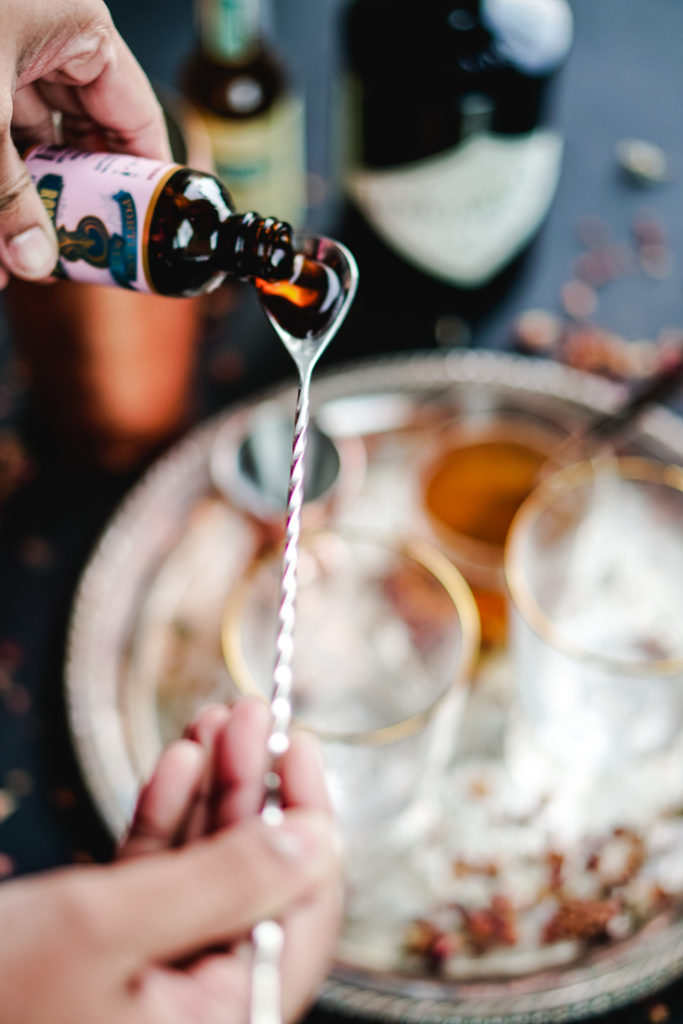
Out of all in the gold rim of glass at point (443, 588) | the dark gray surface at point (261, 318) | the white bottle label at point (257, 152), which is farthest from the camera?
the white bottle label at point (257, 152)

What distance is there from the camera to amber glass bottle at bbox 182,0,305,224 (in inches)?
27.9

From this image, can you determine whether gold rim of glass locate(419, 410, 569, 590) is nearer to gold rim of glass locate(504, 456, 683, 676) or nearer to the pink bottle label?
gold rim of glass locate(504, 456, 683, 676)

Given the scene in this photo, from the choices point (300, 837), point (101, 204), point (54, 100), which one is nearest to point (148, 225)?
point (101, 204)

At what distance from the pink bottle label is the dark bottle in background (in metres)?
0.34

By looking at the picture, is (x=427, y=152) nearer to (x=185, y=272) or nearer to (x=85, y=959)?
(x=185, y=272)

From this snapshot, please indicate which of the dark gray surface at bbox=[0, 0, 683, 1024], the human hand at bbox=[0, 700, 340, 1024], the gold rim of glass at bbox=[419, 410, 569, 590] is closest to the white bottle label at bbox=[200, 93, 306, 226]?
the dark gray surface at bbox=[0, 0, 683, 1024]

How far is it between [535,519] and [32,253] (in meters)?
0.32

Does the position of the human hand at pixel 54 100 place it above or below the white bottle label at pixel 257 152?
above

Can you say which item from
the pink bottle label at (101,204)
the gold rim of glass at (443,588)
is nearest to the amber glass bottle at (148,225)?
the pink bottle label at (101,204)

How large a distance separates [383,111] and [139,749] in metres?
0.46

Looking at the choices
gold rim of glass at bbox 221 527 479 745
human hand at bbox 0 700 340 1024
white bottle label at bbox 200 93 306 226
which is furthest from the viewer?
white bottle label at bbox 200 93 306 226

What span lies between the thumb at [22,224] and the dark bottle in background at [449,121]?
362 mm

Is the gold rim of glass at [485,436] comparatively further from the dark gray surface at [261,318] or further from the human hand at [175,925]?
the human hand at [175,925]

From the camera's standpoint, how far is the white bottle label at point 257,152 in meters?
0.71
